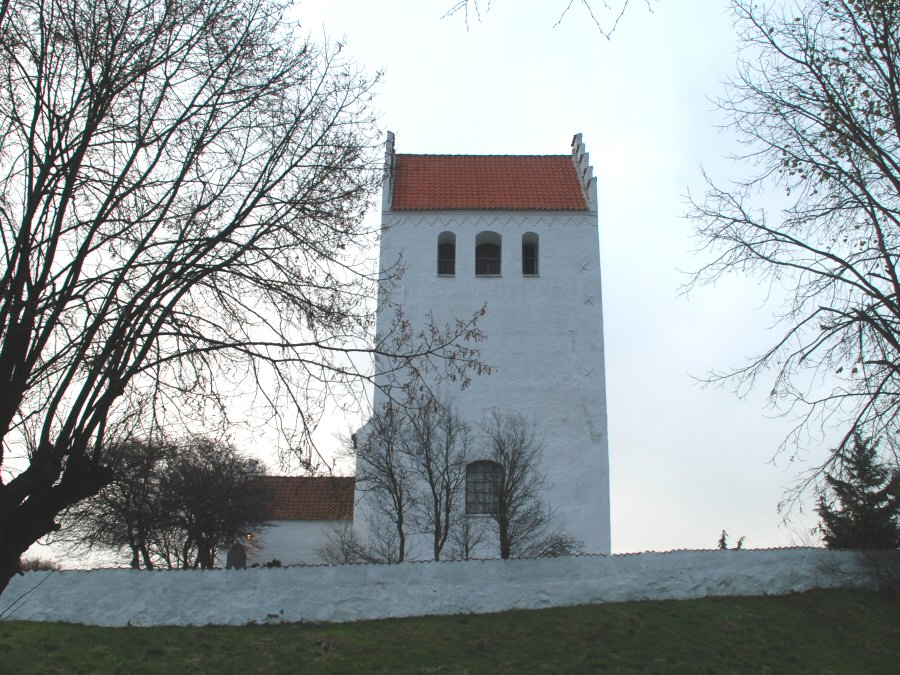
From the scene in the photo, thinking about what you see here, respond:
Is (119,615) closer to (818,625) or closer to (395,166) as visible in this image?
(818,625)

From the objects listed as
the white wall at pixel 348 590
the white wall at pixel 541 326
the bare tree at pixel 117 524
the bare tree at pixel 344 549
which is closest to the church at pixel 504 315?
the white wall at pixel 541 326

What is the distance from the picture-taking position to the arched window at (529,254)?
2427 cm

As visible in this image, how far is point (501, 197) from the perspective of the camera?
25.0 metres

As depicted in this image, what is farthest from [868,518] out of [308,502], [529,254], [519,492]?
[308,502]

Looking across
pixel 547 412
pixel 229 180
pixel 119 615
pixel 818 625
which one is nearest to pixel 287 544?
pixel 547 412

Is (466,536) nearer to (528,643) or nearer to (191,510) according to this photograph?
(528,643)

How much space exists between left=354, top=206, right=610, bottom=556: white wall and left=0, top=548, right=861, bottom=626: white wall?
15.7ft

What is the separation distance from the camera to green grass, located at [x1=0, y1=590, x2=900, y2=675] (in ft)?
42.6

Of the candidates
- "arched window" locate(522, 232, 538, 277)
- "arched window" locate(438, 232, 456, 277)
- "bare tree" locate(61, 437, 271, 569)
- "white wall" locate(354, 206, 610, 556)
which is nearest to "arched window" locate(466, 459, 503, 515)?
"white wall" locate(354, 206, 610, 556)

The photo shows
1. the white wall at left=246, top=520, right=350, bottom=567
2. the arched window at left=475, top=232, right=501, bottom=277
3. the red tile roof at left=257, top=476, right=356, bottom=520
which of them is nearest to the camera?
the arched window at left=475, top=232, right=501, bottom=277

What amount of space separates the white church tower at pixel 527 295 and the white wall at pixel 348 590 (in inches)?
187

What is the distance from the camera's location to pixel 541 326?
23109 mm

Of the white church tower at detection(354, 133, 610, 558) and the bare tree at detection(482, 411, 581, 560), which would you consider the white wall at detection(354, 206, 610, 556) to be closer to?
the white church tower at detection(354, 133, 610, 558)

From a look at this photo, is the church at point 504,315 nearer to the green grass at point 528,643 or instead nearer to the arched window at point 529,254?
the arched window at point 529,254
